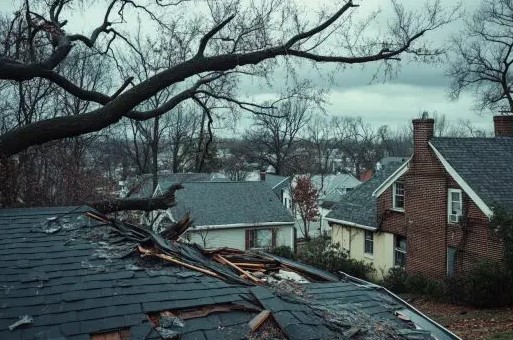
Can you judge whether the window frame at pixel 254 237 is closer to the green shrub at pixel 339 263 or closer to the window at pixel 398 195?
the green shrub at pixel 339 263

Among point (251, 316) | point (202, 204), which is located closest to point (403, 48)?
point (251, 316)

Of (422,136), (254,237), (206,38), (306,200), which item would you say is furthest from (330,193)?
(206,38)

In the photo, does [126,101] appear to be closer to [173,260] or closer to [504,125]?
[173,260]

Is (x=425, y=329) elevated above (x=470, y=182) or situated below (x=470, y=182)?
below

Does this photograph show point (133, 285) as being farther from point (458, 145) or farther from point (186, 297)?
point (458, 145)

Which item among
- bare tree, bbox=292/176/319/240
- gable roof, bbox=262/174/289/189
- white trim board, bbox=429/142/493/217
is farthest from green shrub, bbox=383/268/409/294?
gable roof, bbox=262/174/289/189

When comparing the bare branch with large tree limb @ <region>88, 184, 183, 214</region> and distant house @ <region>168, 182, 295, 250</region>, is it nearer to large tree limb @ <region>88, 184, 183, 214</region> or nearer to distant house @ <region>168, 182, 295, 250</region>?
large tree limb @ <region>88, 184, 183, 214</region>
